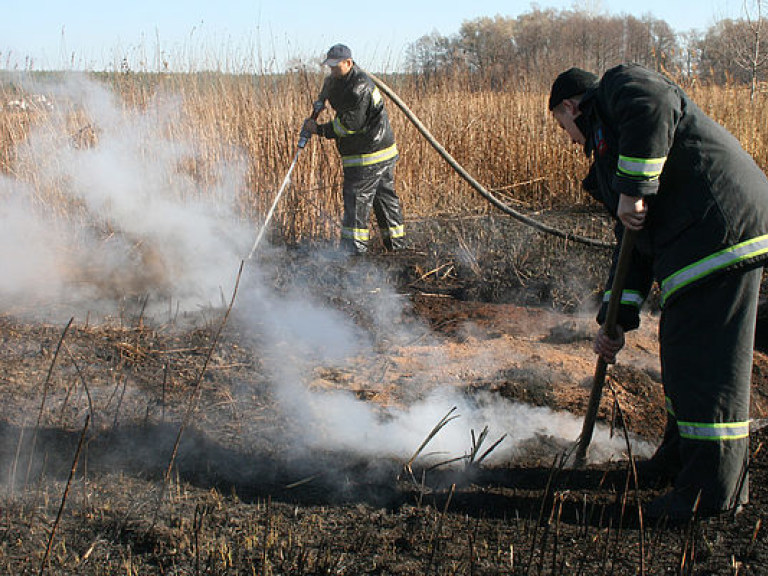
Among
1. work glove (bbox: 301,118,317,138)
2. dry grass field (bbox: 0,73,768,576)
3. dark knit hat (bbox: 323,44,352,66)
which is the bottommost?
dry grass field (bbox: 0,73,768,576)

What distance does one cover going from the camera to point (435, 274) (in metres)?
6.36

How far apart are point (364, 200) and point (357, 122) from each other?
795 mm

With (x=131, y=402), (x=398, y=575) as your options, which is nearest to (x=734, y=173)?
(x=398, y=575)

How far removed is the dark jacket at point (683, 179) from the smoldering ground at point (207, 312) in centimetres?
103

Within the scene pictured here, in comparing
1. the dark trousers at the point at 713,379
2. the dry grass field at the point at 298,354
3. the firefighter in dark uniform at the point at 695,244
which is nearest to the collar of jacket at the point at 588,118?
the firefighter in dark uniform at the point at 695,244

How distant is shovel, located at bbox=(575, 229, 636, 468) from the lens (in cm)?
Answer: 275

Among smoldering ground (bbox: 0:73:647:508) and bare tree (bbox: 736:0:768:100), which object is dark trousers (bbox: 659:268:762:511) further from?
bare tree (bbox: 736:0:768:100)

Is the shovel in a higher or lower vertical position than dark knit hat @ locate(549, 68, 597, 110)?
lower

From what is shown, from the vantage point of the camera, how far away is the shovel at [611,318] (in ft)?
9.04

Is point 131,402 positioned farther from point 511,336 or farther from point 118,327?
point 511,336

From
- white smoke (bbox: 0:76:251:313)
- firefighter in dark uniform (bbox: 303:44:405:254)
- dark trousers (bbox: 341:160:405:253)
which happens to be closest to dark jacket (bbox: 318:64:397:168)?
firefighter in dark uniform (bbox: 303:44:405:254)

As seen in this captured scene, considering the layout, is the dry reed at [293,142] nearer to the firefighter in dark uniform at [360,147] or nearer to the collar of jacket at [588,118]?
the firefighter in dark uniform at [360,147]

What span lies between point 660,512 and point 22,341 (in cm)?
407

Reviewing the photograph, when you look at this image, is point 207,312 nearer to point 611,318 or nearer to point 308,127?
point 308,127
